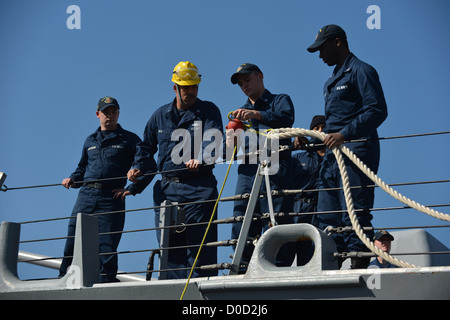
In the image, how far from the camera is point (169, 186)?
6234 mm

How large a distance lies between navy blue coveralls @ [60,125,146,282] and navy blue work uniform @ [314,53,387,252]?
2079 millimetres

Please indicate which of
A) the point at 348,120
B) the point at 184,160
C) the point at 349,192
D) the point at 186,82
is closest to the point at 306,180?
the point at 184,160

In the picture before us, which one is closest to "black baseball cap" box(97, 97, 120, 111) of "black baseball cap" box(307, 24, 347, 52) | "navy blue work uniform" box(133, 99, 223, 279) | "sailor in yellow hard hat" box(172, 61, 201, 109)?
"navy blue work uniform" box(133, 99, 223, 279)

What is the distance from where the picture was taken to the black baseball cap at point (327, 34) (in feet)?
A: 18.3

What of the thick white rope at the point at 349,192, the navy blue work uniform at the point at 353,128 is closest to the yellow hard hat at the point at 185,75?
the navy blue work uniform at the point at 353,128

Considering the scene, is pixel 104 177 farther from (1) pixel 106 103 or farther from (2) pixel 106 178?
(1) pixel 106 103

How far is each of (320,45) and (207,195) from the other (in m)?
1.71

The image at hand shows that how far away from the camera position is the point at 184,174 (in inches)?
244

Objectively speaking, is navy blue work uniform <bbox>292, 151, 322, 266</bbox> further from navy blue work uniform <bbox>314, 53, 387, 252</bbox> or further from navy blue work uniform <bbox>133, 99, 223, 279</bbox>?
navy blue work uniform <bbox>133, 99, 223, 279</bbox>

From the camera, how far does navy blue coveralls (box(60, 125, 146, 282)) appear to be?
257 inches
